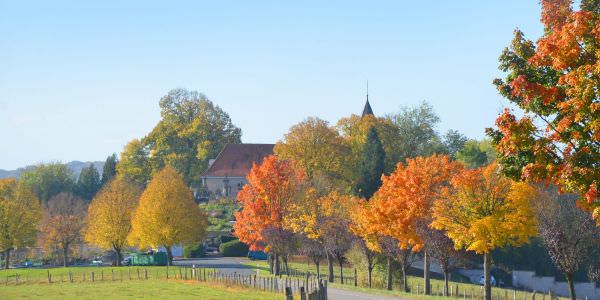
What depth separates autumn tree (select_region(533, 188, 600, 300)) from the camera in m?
40.7

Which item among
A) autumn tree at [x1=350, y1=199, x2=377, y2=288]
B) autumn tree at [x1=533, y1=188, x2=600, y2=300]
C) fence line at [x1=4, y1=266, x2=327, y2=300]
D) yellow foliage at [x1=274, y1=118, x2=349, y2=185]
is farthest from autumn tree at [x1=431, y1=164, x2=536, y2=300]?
yellow foliage at [x1=274, y1=118, x2=349, y2=185]

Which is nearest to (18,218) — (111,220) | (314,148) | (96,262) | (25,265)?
(25,265)

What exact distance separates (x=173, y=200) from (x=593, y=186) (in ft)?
197

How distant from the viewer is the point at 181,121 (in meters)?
133

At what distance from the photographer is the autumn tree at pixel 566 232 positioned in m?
40.7

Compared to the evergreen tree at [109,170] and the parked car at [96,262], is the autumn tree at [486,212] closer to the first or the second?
the parked car at [96,262]

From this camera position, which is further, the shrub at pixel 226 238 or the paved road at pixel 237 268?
the shrub at pixel 226 238

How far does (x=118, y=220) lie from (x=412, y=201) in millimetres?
43547

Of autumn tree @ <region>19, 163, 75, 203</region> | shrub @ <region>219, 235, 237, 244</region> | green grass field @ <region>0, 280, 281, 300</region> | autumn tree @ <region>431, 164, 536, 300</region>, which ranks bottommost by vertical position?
green grass field @ <region>0, 280, 281, 300</region>

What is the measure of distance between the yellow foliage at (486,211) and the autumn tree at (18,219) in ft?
203

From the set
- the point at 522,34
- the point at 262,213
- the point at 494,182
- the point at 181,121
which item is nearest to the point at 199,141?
the point at 181,121

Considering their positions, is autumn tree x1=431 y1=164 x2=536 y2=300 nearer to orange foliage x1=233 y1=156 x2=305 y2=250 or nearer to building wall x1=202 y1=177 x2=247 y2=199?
orange foliage x1=233 y1=156 x2=305 y2=250

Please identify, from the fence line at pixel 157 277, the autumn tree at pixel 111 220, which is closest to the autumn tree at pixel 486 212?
the fence line at pixel 157 277

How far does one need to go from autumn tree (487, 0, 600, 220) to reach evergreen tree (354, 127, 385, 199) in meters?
67.8
